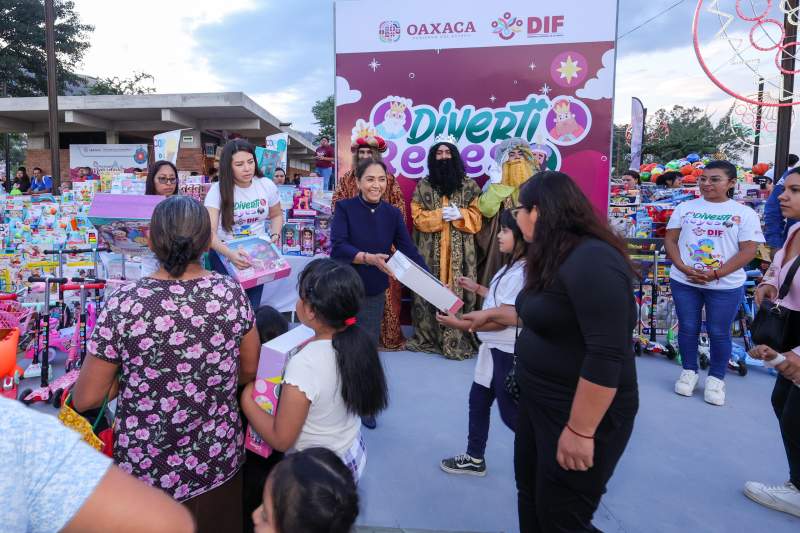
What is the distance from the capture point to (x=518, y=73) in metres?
4.87

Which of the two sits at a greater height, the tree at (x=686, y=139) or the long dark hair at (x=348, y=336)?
the tree at (x=686, y=139)

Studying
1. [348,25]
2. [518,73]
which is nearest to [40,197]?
[348,25]

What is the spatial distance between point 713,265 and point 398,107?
3.15 meters

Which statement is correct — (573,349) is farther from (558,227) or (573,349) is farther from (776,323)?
(776,323)

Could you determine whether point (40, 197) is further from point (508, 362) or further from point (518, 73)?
point (508, 362)

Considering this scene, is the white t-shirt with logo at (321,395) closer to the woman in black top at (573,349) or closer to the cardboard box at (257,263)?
the woman in black top at (573,349)

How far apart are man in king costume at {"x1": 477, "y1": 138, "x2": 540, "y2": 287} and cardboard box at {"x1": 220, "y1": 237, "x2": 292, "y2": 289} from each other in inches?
82.9

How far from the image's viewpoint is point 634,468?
271 cm

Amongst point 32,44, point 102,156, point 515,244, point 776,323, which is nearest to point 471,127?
point 515,244

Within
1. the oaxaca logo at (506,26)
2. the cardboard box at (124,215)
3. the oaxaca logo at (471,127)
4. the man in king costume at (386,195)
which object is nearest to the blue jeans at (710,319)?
the oaxaca logo at (471,127)

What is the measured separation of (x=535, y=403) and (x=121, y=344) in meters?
1.18

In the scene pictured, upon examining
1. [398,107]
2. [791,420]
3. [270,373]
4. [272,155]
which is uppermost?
[398,107]

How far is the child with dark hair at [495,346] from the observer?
2.16 m

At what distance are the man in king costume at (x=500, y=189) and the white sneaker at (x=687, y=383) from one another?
5.41 ft
